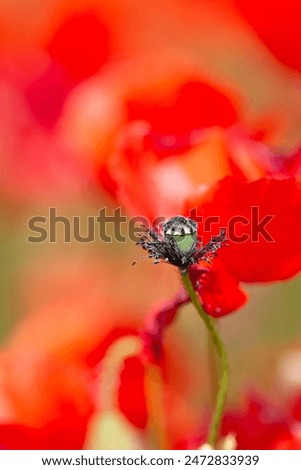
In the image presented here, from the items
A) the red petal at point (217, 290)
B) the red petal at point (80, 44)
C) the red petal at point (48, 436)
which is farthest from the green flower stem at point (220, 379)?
the red petal at point (80, 44)

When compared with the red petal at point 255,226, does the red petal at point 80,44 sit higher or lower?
higher

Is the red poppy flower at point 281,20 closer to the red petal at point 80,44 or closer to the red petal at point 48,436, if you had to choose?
the red petal at point 80,44

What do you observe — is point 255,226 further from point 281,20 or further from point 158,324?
point 281,20

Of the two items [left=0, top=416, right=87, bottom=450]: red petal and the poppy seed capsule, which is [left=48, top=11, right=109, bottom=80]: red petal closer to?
the poppy seed capsule

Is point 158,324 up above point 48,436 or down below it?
above

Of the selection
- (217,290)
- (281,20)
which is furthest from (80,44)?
(217,290)

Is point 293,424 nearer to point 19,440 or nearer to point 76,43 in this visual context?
point 19,440

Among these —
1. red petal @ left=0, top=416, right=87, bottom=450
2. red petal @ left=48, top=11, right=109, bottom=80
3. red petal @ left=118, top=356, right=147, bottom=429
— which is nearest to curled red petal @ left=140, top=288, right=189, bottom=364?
red petal @ left=118, top=356, right=147, bottom=429

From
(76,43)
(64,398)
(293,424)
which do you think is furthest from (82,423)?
(76,43)
